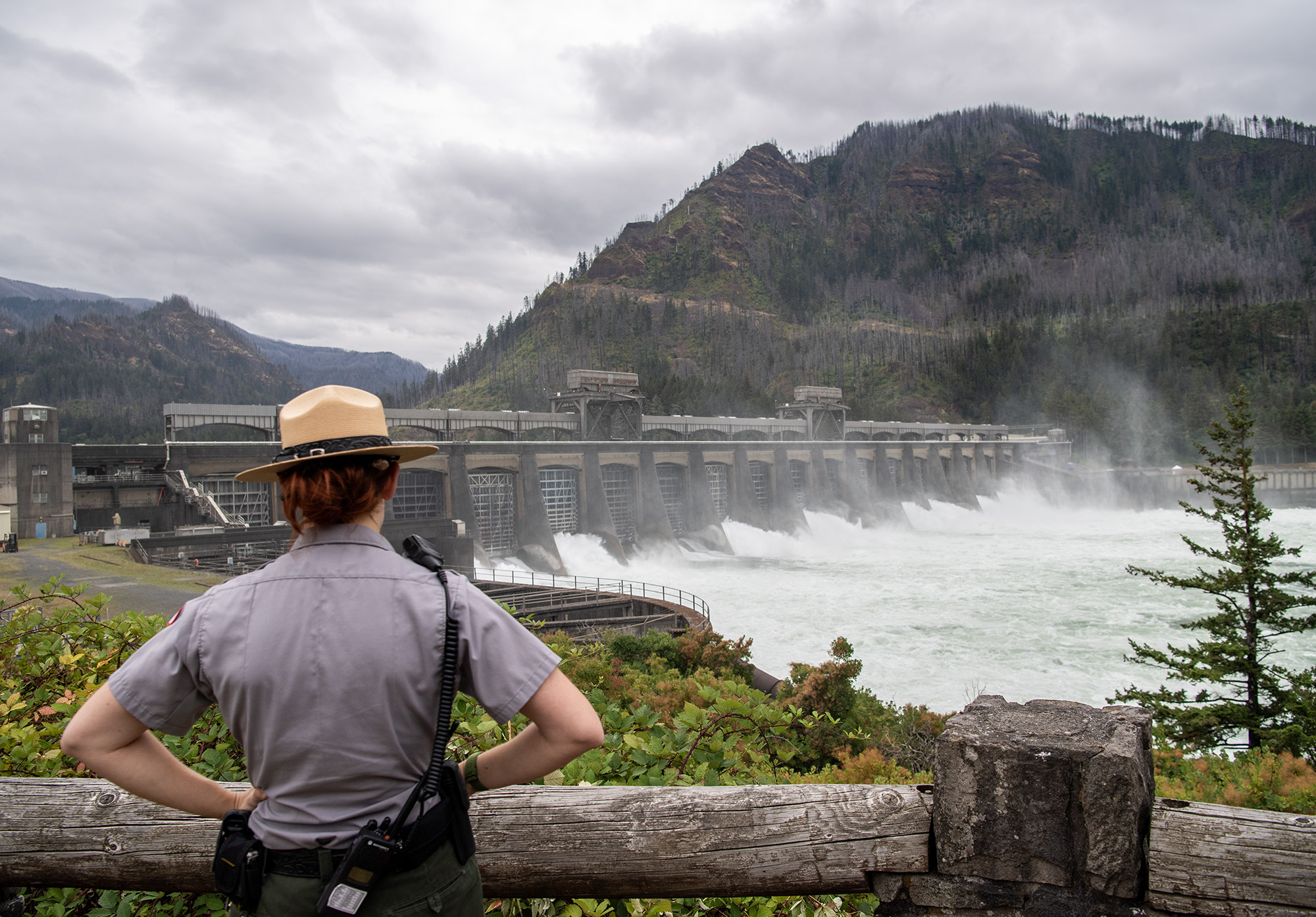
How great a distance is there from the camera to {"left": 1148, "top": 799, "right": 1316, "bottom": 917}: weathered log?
2021mm

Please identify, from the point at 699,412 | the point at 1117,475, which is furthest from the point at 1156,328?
the point at 699,412

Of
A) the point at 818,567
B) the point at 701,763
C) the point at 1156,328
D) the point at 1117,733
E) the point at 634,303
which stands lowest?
the point at 818,567

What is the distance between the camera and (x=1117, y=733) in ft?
7.04

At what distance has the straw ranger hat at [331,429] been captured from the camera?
6.31ft

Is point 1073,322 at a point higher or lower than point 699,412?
higher

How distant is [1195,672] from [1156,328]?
394 ft

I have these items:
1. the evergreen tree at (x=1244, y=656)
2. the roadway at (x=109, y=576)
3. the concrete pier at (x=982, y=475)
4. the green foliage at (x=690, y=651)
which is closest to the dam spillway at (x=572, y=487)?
the roadway at (x=109, y=576)

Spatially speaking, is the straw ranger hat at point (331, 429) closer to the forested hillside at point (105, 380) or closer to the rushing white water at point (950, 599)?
the rushing white water at point (950, 599)

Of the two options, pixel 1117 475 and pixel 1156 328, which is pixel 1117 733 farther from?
pixel 1156 328

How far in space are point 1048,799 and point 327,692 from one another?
191 centimetres

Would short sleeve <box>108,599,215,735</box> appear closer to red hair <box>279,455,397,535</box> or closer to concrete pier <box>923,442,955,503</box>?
red hair <box>279,455,397,535</box>

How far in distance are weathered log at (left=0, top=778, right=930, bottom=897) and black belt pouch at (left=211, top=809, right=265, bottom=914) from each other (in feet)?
2.65

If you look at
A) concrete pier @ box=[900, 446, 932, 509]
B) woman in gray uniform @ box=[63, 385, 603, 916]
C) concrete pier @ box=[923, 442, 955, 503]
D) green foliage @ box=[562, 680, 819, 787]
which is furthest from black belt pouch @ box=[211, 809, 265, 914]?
concrete pier @ box=[923, 442, 955, 503]

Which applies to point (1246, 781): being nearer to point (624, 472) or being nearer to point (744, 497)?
point (624, 472)
